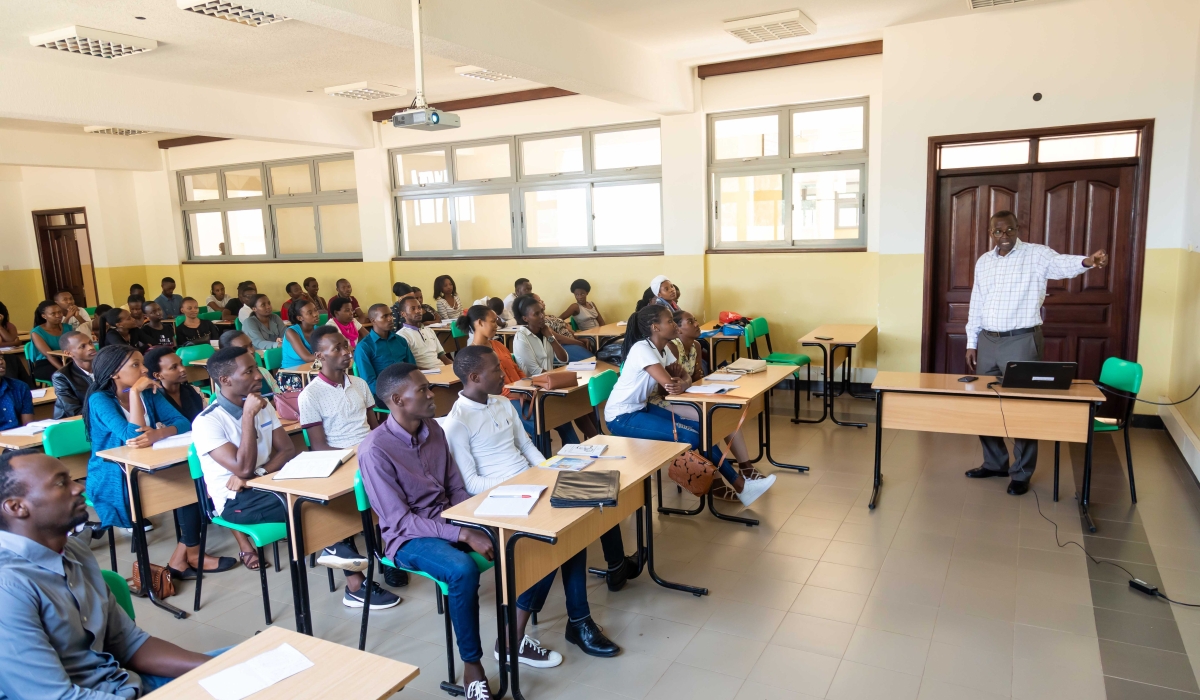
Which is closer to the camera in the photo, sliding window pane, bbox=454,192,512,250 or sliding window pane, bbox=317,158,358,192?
sliding window pane, bbox=454,192,512,250

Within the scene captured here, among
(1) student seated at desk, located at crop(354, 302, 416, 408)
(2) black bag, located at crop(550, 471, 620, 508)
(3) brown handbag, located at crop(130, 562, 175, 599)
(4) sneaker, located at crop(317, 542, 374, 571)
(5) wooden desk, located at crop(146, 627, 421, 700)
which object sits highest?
(1) student seated at desk, located at crop(354, 302, 416, 408)

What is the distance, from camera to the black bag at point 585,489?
267cm

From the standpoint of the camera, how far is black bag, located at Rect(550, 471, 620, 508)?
2674 mm

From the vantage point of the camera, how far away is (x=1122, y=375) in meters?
4.39

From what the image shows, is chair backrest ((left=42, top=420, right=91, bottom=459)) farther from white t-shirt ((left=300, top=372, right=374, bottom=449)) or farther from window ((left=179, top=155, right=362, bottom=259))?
window ((left=179, top=155, right=362, bottom=259))

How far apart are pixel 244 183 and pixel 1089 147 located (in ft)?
35.1

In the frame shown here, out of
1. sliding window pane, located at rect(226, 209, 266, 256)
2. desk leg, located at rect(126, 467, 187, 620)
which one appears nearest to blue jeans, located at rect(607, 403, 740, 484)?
desk leg, located at rect(126, 467, 187, 620)

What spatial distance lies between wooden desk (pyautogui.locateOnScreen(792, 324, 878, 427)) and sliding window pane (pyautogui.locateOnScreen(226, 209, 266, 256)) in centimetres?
840

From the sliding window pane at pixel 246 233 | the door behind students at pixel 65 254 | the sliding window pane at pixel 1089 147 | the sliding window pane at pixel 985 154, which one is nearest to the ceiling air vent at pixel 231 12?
the sliding window pane at pixel 985 154

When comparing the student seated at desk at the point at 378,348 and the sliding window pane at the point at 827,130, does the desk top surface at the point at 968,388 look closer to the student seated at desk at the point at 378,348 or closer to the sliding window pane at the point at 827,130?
the student seated at desk at the point at 378,348

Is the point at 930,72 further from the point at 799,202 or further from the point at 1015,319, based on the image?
the point at 1015,319

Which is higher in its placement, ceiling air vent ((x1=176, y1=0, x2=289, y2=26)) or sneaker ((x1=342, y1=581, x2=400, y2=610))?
ceiling air vent ((x1=176, y1=0, x2=289, y2=26))

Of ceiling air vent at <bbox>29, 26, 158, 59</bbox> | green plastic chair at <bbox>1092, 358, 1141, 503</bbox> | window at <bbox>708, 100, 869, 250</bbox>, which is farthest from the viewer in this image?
window at <bbox>708, 100, 869, 250</bbox>

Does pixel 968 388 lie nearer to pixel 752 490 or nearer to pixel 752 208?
pixel 752 490
